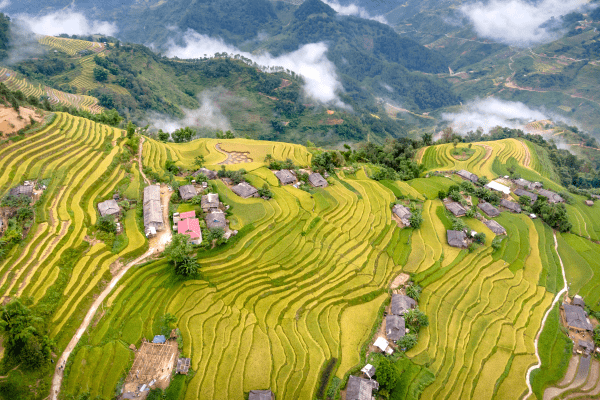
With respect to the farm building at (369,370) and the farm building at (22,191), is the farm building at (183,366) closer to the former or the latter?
the farm building at (369,370)

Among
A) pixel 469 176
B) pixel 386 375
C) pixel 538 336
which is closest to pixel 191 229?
pixel 386 375

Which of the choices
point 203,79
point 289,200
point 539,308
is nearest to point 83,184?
point 289,200

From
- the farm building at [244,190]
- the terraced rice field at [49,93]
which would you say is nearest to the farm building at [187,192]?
the farm building at [244,190]

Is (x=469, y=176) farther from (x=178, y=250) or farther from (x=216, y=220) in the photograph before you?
(x=178, y=250)

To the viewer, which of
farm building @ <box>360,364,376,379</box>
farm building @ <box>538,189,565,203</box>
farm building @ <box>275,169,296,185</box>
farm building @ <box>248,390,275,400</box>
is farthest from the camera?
farm building @ <box>538,189,565,203</box>

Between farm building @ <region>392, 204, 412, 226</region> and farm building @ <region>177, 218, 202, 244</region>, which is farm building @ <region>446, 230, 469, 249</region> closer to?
farm building @ <region>392, 204, 412, 226</region>

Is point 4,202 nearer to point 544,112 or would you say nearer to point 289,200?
point 289,200

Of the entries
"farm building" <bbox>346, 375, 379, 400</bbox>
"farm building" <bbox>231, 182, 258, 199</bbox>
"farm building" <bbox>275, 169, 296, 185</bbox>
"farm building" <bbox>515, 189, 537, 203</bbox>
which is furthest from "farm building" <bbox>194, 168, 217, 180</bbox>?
"farm building" <bbox>515, 189, 537, 203</bbox>
